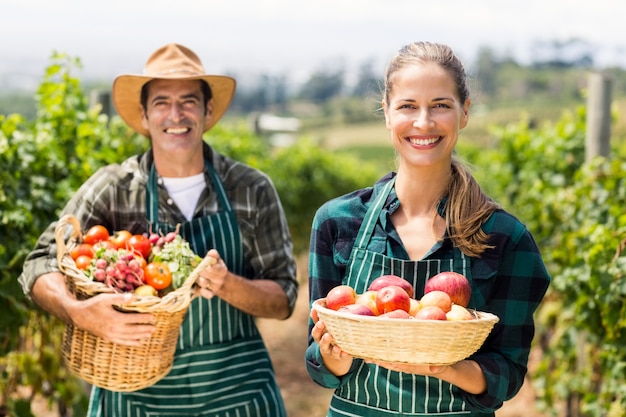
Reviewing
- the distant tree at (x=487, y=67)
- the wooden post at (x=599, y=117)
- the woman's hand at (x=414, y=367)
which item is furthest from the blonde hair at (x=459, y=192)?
the distant tree at (x=487, y=67)

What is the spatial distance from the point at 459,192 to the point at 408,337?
1.95 ft

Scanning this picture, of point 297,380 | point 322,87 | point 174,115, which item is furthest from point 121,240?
point 322,87

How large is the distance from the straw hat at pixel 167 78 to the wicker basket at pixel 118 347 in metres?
0.66

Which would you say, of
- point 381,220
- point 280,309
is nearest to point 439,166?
point 381,220

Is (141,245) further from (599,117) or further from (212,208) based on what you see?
(599,117)

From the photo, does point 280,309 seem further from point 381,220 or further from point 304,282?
point 304,282

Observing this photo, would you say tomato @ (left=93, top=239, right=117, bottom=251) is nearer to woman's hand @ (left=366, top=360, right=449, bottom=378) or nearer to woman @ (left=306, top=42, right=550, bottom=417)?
woman @ (left=306, top=42, right=550, bottom=417)

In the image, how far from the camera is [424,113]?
7.29ft

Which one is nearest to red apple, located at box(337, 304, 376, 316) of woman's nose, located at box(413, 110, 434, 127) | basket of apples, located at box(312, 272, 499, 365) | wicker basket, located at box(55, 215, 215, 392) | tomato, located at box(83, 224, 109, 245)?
basket of apples, located at box(312, 272, 499, 365)

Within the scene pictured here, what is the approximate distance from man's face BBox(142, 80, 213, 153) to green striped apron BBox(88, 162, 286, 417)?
178 millimetres

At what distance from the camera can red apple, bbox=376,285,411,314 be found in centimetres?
199

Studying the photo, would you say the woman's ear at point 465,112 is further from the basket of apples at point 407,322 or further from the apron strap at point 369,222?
the basket of apples at point 407,322

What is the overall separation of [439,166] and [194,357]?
133cm

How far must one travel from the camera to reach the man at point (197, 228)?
121 inches
